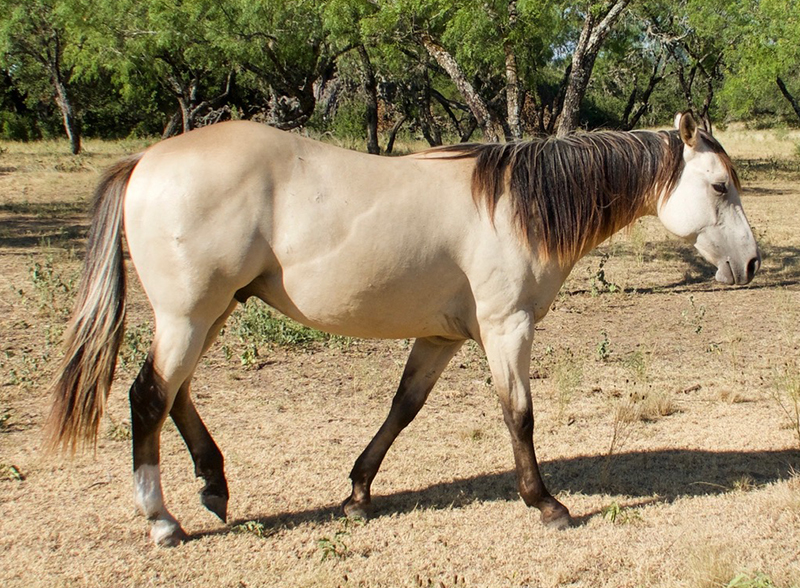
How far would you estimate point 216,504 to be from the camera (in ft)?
12.3

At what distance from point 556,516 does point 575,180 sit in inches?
60.6

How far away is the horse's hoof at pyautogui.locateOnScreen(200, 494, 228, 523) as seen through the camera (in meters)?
3.74

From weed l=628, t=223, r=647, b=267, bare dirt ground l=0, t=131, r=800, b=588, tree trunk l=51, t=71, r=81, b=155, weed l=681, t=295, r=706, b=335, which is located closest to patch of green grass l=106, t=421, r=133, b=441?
bare dirt ground l=0, t=131, r=800, b=588

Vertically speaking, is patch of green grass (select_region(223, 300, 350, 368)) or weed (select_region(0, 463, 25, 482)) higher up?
weed (select_region(0, 463, 25, 482))

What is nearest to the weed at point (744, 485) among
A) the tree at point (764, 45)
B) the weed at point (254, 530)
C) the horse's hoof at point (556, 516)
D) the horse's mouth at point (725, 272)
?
the horse's hoof at point (556, 516)

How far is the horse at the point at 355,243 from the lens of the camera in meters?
3.38

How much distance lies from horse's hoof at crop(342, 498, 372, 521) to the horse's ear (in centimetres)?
225

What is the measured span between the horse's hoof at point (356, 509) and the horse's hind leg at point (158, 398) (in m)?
0.75

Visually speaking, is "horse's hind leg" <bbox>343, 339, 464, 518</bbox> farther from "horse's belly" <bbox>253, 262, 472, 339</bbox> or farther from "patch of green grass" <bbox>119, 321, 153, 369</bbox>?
"patch of green grass" <bbox>119, 321, 153, 369</bbox>

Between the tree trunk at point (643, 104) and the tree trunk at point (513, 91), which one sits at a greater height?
the tree trunk at point (513, 91)

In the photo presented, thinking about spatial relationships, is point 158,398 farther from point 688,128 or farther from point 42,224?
point 42,224

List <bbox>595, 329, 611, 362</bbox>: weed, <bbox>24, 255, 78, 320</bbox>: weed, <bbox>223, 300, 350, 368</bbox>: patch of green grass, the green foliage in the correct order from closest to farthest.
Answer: <bbox>595, 329, 611, 362</bbox>: weed → <bbox>223, 300, 350, 368</bbox>: patch of green grass → <bbox>24, 255, 78, 320</bbox>: weed → the green foliage

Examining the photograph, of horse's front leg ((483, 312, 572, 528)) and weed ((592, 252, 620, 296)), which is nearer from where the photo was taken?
horse's front leg ((483, 312, 572, 528))

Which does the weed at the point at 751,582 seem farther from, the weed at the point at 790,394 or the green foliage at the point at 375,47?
the green foliage at the point at 375,47
